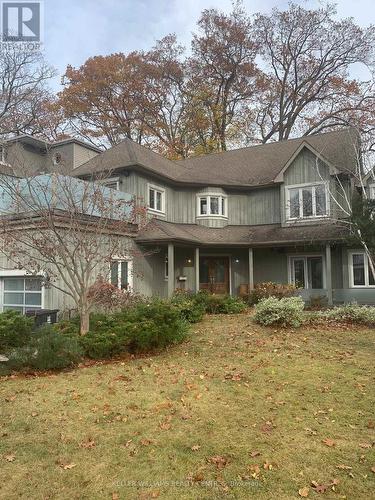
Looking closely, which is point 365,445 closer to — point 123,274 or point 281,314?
point 281,314

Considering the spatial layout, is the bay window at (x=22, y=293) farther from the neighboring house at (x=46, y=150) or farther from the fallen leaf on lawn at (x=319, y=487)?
the fallen leaf on lawn at (x=319, y=487)

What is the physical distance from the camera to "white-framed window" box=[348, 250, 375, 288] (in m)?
17.4

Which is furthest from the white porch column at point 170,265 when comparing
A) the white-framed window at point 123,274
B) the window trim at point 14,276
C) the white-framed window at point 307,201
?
the white-framed window at point 307,201

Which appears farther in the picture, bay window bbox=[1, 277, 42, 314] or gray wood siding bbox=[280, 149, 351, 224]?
gray wood siding bbox=[280, 149, 351, 224]

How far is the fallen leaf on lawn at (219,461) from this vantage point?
13.4 feet

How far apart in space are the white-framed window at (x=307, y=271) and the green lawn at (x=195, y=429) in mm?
10413

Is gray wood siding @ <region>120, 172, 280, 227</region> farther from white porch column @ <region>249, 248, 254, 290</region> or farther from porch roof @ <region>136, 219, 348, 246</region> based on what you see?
white porch column @ <region>249, 248, 254, 290</region>

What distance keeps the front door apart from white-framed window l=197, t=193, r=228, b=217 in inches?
90.1

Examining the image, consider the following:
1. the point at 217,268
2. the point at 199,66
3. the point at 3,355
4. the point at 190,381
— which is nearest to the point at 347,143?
the point at 217,268

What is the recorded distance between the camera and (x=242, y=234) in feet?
64.3

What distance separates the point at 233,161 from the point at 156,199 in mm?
6545

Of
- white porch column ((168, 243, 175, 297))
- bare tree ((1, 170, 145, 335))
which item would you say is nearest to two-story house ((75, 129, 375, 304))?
white porch column ((168, 243, 175, 297))

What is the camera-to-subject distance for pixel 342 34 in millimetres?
31500
